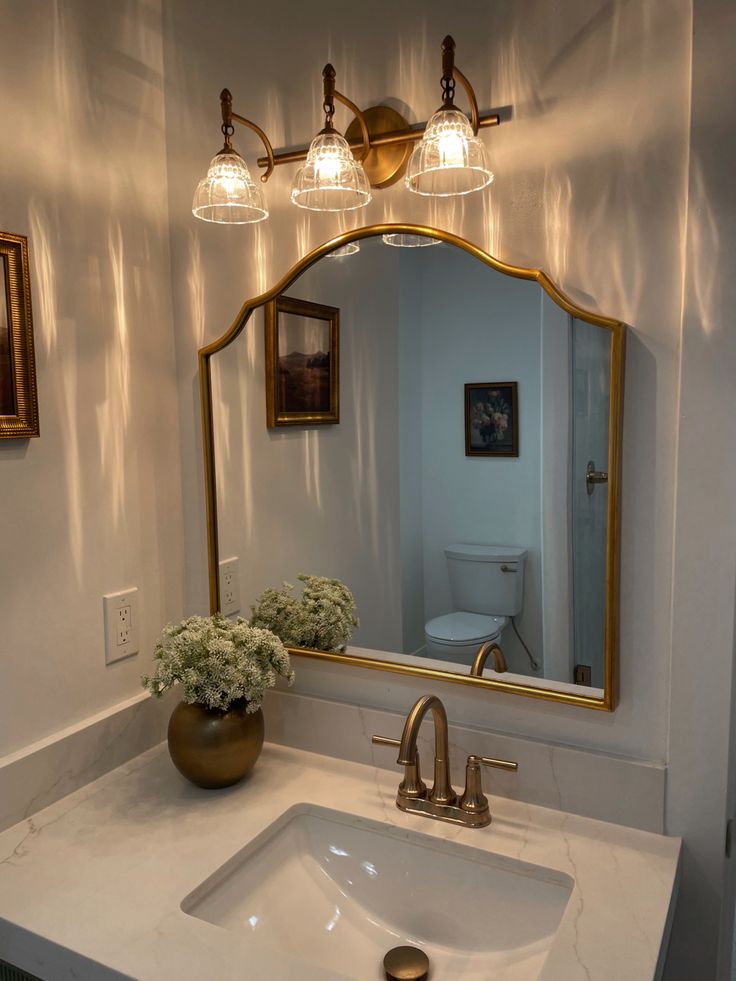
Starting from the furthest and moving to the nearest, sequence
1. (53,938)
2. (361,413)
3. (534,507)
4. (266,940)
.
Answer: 1. (361,413)
2. (534,507)
3. (266,940)
4. (53,938)

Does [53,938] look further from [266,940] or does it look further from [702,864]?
[702,864]

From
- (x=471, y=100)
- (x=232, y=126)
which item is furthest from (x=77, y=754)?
(x=471, y=100)

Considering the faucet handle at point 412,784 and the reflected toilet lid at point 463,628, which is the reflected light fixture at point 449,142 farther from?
the faucet handle at point 412,784

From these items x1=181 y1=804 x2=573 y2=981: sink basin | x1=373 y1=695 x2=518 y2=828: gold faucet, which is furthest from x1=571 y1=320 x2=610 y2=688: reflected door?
x1=181 y1=804 x2=573 y2=981: sink basin

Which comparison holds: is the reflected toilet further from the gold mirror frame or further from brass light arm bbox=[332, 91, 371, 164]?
brass light arm bbox=[332, 91, 371, 164]

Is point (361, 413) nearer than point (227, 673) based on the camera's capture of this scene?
No

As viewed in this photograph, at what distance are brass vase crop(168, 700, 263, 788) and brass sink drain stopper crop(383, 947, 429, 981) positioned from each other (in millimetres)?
389

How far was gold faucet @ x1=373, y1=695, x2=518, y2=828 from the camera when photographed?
121 centimetres

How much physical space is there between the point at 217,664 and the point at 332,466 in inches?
16.0

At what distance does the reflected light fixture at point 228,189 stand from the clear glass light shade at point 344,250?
131 mm

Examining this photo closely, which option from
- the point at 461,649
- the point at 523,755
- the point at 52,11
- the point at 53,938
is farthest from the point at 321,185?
the point at 53,938

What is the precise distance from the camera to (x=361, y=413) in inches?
54.1

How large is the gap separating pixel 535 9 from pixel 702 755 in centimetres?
116

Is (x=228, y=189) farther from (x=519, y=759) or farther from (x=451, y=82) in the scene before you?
(x=519, y=759)
